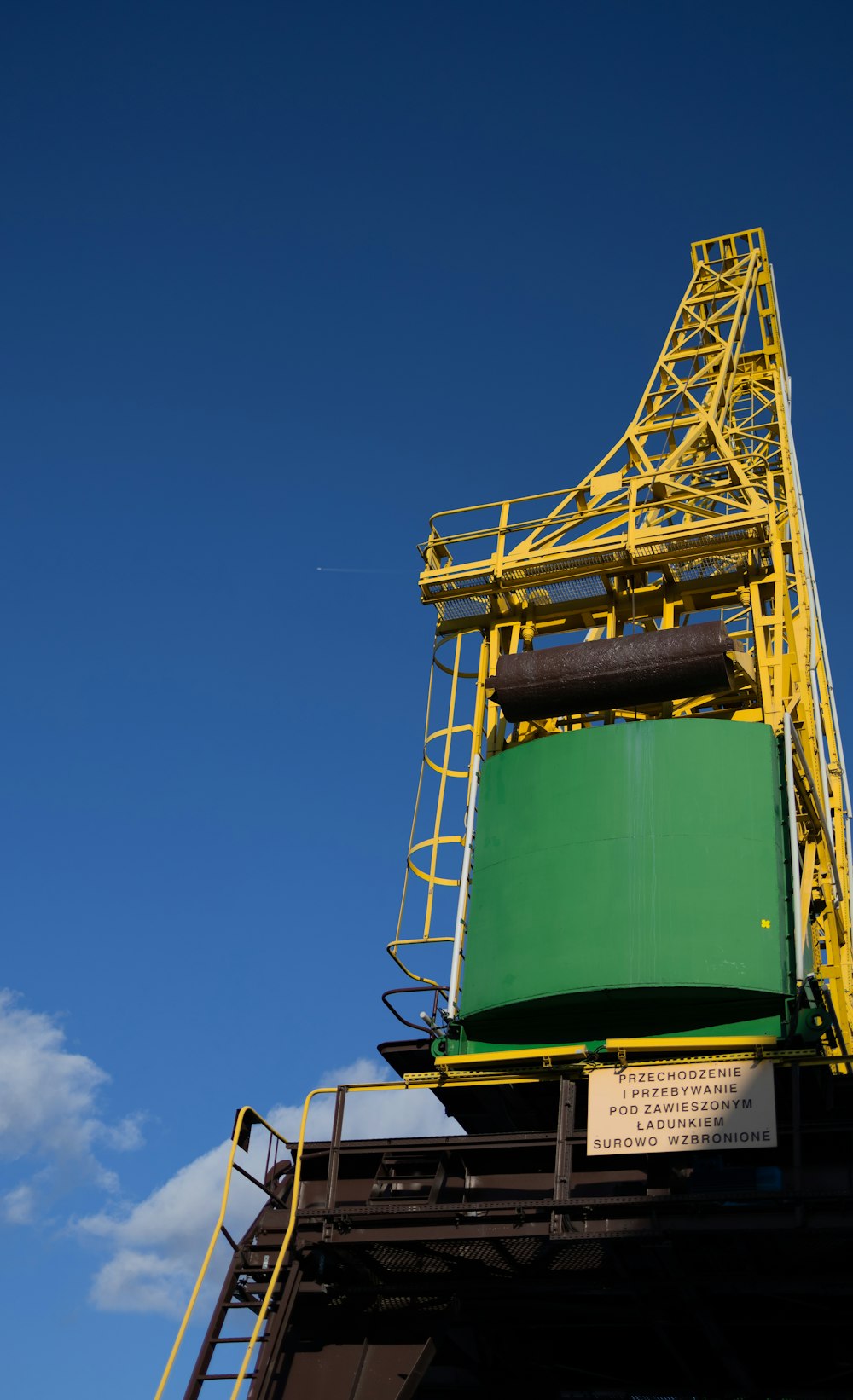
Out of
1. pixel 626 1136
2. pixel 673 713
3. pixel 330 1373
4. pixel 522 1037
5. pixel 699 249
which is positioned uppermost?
pixel 699 249

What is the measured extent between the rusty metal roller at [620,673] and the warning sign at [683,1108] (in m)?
5.53

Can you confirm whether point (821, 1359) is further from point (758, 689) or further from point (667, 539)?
point (667, 539)

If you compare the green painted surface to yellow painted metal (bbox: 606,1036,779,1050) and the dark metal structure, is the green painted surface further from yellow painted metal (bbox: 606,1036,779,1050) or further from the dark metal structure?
the dark metal structure

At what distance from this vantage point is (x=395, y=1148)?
15.0 m

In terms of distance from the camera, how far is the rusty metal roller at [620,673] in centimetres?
1817

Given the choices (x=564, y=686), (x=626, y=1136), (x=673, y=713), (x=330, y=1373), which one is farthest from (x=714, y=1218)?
Answer: (x=673, y=713)

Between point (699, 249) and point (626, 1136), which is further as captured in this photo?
point (699, 249)

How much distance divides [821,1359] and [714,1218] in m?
4.75

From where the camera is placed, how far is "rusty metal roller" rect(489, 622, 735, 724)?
1817 centimetres

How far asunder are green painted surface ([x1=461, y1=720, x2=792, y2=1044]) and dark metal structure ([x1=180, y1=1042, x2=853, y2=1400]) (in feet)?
3.89

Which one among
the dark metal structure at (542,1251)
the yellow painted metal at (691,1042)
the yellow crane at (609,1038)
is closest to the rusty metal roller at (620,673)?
the yellow crane at (609,1038)

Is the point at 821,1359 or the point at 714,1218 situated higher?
the point at 821,1359

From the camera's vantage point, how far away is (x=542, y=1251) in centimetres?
1402

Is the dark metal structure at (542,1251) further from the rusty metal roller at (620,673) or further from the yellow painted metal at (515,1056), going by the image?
the rusty metal roller at (620,673)
